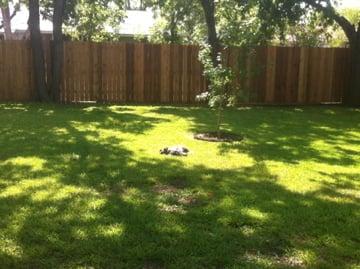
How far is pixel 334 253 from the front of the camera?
405 centimetres

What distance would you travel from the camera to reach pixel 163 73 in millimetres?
15781

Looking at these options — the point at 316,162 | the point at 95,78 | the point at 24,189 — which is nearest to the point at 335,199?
the point at 316,162

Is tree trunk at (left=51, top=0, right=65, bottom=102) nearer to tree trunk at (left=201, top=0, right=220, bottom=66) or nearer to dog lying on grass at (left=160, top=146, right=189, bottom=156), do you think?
tree trunk at (left=201, top=0, right=220, bottom=66)

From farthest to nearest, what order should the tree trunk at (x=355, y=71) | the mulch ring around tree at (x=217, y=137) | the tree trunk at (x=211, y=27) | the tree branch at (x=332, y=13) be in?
the tree trunk at (x=355, y=71)
the tree branch at (x=332, y=13)
the tree trunk at (x=211, y=27)
the mulch ring around tree at (x=217, y=137)

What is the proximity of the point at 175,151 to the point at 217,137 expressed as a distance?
175 cm

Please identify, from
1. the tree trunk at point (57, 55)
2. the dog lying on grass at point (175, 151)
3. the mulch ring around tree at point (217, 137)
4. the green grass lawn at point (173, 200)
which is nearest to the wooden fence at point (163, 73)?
the tree trunk at point (57, 55)

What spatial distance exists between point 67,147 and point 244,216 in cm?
382

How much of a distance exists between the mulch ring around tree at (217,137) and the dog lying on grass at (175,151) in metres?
1.27

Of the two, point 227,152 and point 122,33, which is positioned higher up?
point 122,33

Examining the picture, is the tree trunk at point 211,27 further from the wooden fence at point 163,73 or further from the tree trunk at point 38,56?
the tree trunk at point 38,56

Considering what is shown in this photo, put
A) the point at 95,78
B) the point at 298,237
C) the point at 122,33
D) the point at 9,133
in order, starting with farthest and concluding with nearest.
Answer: the point at 122,33 → the point at 95,78 → the point at 9,133 → the point at 298,237

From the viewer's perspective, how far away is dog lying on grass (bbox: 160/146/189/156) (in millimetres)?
7512

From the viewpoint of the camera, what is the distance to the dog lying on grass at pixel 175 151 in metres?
7.51

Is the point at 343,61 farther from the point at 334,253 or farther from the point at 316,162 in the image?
the point at 334,253
